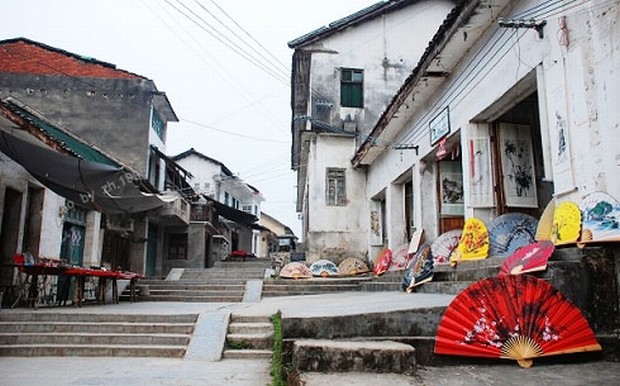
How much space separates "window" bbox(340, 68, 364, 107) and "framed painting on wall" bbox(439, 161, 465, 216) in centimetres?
668

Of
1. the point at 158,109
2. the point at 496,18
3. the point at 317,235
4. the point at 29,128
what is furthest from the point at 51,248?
the point at 158,109

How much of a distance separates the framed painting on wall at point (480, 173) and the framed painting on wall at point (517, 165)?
0.70 ft

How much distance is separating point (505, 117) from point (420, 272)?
2.95m

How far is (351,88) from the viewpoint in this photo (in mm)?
15820

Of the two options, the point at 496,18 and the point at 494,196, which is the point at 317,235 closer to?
the point at 494,196

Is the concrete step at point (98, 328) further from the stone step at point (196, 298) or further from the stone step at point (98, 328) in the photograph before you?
the stone step at point (196, 298)

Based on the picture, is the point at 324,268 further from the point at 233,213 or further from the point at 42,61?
the point at 42,61

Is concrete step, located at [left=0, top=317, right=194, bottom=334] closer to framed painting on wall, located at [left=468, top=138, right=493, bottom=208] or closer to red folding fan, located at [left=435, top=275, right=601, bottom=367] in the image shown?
red folding fan, located at [left=435, top=275, right=601, bottom=367]

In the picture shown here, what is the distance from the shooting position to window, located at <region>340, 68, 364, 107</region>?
1568 cm

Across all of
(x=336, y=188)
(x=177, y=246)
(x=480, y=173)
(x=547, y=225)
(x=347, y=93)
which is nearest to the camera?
(x=547, y=225)

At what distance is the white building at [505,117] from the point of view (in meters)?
4.29

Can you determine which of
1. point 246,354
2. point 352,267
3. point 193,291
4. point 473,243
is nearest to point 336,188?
point 352,267

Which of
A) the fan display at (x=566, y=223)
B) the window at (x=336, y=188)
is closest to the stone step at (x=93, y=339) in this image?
the fan display at (x=566, y=223)

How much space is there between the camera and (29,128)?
7668 mm
